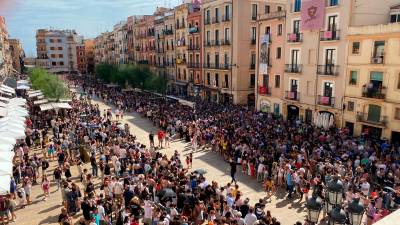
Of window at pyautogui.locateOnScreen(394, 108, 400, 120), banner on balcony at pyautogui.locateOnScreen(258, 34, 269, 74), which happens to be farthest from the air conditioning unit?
banner on balcony at pyautogui.locateOnScreen(258, 34, 269, 74)

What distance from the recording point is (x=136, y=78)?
5556 cm

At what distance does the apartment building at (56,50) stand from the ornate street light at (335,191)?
11314 centimetres

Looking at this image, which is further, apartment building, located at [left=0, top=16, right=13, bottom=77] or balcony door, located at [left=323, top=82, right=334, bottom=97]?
apartment building, located at [left=0, top=16, right=13, bottom=77]

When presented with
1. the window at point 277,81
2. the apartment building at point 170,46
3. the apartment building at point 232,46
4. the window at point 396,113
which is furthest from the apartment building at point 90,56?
the window at point 396,113

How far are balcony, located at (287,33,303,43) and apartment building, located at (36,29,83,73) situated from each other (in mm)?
94333

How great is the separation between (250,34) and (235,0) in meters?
4.28

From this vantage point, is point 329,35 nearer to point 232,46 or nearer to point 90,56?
point 232,46

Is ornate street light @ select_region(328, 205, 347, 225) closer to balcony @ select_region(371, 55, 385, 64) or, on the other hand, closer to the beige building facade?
balcony @ select_region(371, 55, 385, 64)

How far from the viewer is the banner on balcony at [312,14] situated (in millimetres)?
28502

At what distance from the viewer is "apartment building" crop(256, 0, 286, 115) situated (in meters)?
33.6

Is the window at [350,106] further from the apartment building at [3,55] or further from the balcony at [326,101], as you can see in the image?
the apartment building at [3,55]

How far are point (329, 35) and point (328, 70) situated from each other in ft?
9.34

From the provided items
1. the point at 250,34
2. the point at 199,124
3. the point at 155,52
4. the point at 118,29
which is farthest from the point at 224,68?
the point at 118,29

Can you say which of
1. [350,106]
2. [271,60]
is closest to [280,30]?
[271,60]
